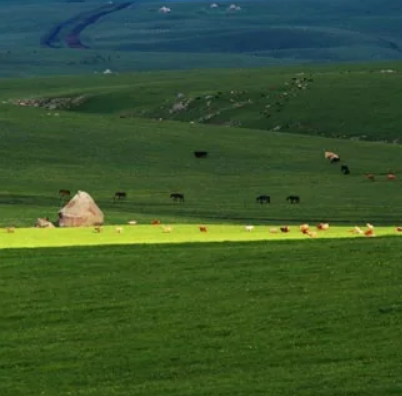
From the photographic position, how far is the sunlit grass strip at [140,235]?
1188 inches

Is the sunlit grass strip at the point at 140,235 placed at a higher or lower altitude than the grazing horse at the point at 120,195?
higher

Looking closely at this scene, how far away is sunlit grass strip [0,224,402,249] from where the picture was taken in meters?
30.2

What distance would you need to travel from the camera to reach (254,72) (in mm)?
127188

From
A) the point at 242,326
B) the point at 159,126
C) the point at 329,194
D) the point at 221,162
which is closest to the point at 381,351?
the point at 242,326

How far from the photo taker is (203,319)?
2309cm

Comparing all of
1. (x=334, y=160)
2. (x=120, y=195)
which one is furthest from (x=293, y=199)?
(x=334, y=160)

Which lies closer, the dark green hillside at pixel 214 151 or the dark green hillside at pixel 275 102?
the dark green hillside at pixel 214 151

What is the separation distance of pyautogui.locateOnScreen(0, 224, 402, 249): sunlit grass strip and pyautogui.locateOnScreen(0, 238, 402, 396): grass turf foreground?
1.01 m

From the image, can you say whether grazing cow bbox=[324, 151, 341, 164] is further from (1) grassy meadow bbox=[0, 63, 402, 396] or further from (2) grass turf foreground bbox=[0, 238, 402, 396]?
(2) grass turf foreground bbox=[0, 238, 402, 396]

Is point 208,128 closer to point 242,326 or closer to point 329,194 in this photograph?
point 329,194

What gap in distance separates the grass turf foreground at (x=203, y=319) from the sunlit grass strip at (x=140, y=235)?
1.01 meters

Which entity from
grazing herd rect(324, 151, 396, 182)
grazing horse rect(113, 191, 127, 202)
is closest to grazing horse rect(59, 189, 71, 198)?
grazing horse rect(113, 191, 127, 202)

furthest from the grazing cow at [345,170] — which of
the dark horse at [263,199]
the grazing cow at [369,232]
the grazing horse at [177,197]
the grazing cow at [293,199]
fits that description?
the grazing cow at [369,232]

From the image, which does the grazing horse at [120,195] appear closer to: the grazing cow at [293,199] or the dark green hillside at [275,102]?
the grazing cow at [293,199]
